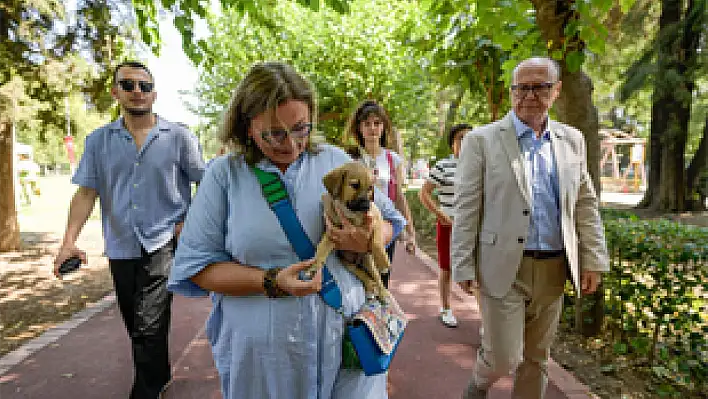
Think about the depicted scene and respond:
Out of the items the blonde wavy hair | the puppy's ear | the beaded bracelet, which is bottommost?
the beaded bracelet

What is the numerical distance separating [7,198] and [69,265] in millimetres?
8206

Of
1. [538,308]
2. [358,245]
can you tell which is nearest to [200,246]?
[358,245]

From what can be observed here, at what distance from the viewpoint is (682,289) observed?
11.0 feet

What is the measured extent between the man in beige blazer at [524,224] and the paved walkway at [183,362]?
1001 millimetres

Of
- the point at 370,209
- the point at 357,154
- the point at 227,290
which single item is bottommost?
the point at 227,290

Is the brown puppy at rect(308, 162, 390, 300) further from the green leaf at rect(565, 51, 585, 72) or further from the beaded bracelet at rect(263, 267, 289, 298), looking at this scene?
the green leaf at rect(565, 51, 585, 72)

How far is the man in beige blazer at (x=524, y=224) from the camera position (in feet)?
8.37

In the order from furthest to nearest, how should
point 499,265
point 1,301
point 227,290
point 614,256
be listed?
point 1,301
point 614,256
point 499,265
point 227,290

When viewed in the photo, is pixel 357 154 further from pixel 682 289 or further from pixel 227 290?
pixel 682 289

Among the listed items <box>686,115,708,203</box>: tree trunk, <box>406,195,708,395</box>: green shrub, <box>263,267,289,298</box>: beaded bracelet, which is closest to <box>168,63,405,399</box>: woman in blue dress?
<box>263,267,289,298</box>: beaded bracelet

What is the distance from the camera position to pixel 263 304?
150 cm

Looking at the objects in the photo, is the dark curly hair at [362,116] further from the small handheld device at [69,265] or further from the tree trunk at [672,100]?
the tree trunk at [672,100]

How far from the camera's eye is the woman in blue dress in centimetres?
147

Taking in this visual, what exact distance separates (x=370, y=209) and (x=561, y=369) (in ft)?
10.9
